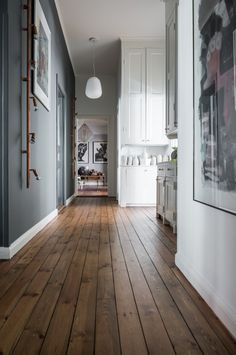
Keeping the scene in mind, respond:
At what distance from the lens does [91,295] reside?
6.16 feet

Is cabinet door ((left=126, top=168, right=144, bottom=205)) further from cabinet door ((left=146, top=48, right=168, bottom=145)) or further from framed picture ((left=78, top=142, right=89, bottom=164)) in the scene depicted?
framed picture ((left=78, top=142, right=89, bottom=164))

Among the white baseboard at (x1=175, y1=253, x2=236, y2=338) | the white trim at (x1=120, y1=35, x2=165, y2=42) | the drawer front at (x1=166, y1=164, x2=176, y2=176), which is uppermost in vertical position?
the white trim at (x1=120, y1=35, x2=165, y2=42)

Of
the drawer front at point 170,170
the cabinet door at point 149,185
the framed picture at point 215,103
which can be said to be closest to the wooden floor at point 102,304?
the framed picture at point 215,103

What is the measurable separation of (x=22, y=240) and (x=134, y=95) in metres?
4.30

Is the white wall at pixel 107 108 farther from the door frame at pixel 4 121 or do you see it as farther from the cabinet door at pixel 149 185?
the door frame at pixel 4 121

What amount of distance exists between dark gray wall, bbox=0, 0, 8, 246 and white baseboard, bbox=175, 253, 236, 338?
1337 millimetres

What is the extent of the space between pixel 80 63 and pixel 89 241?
232 inches

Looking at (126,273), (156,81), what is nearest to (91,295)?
(126,273)

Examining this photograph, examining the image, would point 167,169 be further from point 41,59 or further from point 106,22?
point 106,22

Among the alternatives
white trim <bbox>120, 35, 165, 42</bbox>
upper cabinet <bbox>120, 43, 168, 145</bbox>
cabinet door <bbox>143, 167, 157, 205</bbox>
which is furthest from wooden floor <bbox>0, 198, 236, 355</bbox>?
white trim <bbox>120, 35, 165, 42</bbox>

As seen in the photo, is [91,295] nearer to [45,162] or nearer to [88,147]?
[45,162]

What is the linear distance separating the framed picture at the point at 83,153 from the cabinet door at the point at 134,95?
911 cm

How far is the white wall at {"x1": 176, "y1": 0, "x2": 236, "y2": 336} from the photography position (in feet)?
4.87

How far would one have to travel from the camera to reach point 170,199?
4117mm
